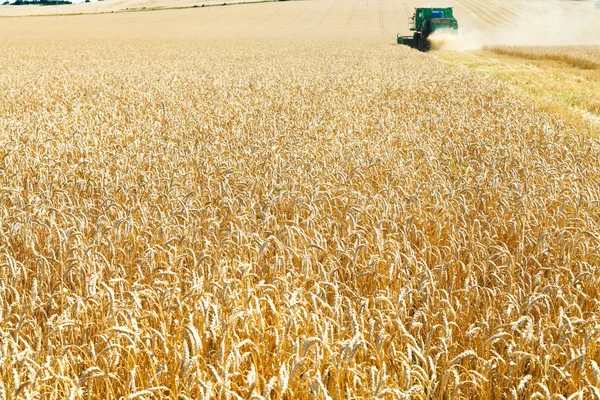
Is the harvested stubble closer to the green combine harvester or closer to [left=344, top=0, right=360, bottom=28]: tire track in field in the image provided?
the green combine harvester

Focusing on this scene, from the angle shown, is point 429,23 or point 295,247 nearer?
point 295,247

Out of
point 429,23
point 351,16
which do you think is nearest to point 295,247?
point 429,23

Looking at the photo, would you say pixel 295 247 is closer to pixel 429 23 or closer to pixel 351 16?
pixel 429 23

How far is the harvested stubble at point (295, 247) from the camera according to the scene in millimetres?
2717

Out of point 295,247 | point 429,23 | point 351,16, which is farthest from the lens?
point 351,16

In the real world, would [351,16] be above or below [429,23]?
above

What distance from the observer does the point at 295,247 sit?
13.2 feet

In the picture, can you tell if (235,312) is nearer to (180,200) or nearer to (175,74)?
(180,200)

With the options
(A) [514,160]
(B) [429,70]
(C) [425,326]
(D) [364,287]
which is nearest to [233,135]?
(A) [514,160]

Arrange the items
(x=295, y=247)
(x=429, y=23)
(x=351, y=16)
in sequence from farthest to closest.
Result: 1. (x=351, y=16)
2. (x=429, y=23)
3. (x=295, y=247)

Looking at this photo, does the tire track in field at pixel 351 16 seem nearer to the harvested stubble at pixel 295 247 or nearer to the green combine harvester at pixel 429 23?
the green combine harvester at pixel 429 23

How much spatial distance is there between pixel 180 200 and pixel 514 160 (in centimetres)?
385

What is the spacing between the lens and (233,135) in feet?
28.2

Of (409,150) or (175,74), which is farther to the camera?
(175,74)
